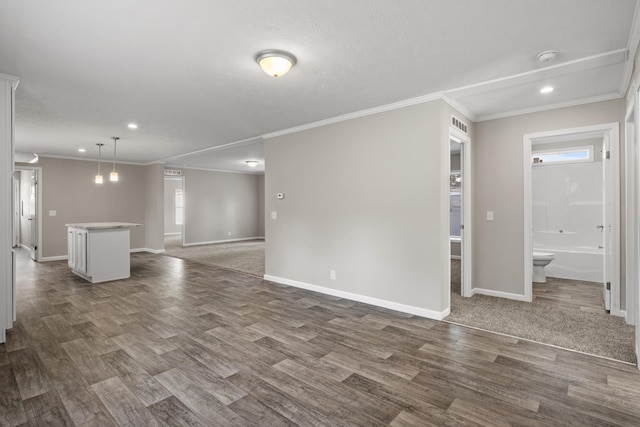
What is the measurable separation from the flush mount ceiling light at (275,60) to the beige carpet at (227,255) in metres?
3.97

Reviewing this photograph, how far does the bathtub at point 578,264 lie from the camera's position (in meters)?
5.30

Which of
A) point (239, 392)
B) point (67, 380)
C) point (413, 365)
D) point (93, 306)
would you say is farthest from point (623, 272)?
point (93, 306)

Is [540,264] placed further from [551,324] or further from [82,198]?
[82,198]


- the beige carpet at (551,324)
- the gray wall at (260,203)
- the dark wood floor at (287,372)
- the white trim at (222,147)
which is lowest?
the dark wood floor at (287,372)

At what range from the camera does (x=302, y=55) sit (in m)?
2.71

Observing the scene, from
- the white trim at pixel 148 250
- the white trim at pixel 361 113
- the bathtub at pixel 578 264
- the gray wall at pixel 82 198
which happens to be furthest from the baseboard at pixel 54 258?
the bathtub at pixel 578 264

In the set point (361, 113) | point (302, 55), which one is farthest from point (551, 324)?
point (302, 55)

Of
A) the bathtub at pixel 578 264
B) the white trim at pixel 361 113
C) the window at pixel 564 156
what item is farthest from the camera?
the window at pixel 564 156

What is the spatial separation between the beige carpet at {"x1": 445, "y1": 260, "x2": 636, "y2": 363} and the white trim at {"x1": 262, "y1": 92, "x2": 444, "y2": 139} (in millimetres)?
2465

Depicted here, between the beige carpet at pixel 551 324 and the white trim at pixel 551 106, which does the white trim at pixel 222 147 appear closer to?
the white trim at pixel 551 106

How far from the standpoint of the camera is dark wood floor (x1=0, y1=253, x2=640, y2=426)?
6.55 ft

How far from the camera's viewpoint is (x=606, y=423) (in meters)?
1.91

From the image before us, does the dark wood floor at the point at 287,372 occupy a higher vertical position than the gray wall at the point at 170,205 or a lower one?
lower

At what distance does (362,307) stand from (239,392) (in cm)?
212
